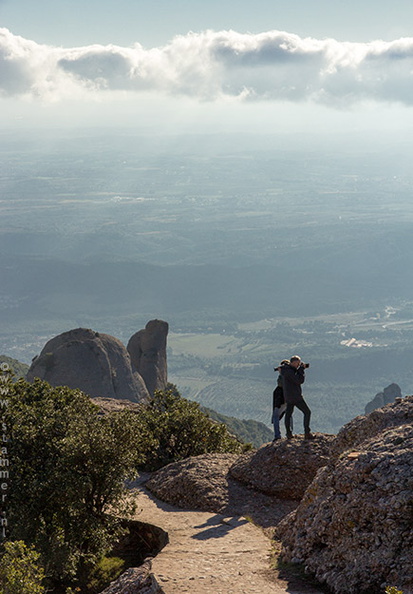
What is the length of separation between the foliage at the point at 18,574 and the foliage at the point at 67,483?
258 centimetres

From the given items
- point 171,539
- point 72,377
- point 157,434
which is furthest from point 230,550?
point 72,377

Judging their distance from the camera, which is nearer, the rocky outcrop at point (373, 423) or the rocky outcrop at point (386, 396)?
the rocky outcrop at point (373, 423)

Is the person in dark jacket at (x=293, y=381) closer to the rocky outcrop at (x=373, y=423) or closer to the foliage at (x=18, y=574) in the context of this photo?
the rocky outcrop at (x=373, y=423)

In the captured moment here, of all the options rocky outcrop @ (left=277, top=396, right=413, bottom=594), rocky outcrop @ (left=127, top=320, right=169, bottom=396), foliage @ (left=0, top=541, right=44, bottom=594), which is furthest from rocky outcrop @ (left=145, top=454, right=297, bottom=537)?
rocky outcrop @ (left=127, top=320, right=169, bottom=396)

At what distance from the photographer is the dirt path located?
48.4ft

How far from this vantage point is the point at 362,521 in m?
15.0

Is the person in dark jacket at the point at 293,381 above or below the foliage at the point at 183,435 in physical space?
above

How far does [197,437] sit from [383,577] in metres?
17.0

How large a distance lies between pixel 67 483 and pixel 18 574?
13.8 ft

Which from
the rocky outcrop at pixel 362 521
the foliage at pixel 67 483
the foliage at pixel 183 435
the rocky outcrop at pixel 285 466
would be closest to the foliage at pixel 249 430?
the foliage at pixel 183 435

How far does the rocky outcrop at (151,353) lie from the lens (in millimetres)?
76438

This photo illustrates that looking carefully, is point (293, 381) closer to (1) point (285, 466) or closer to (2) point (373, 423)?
(1) point (285, 466)

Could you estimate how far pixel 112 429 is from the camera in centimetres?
2066

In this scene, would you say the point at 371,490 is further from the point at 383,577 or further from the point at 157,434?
the point at 157,434
